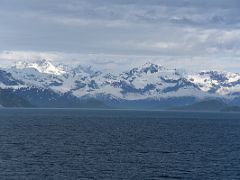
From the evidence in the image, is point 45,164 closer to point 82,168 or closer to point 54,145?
point 82,168

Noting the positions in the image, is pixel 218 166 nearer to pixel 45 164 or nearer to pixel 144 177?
pixel 144 177

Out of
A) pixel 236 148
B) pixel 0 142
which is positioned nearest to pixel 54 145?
pixel 0 142

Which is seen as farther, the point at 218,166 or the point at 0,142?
the point at 0,142

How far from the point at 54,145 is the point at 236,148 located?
6487 cm

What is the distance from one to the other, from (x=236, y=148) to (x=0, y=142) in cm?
8447

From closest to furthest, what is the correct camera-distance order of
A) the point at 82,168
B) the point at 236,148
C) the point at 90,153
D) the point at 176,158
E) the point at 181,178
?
the point at 181,178
the point at 82,168
the point at 176,158
the point at 90,153
the point at 236,148

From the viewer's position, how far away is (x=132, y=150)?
601 feet

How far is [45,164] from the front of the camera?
14588cm

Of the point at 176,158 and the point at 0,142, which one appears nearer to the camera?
the point at 176,158

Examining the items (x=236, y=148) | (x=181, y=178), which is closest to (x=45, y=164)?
(x=181, y=178)

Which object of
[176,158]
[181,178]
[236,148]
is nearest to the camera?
[181,178]

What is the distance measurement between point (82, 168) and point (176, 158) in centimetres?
3328

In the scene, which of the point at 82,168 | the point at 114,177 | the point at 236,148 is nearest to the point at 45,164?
the point at 82,168

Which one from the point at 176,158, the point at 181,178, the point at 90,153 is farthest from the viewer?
the point at 90,153
